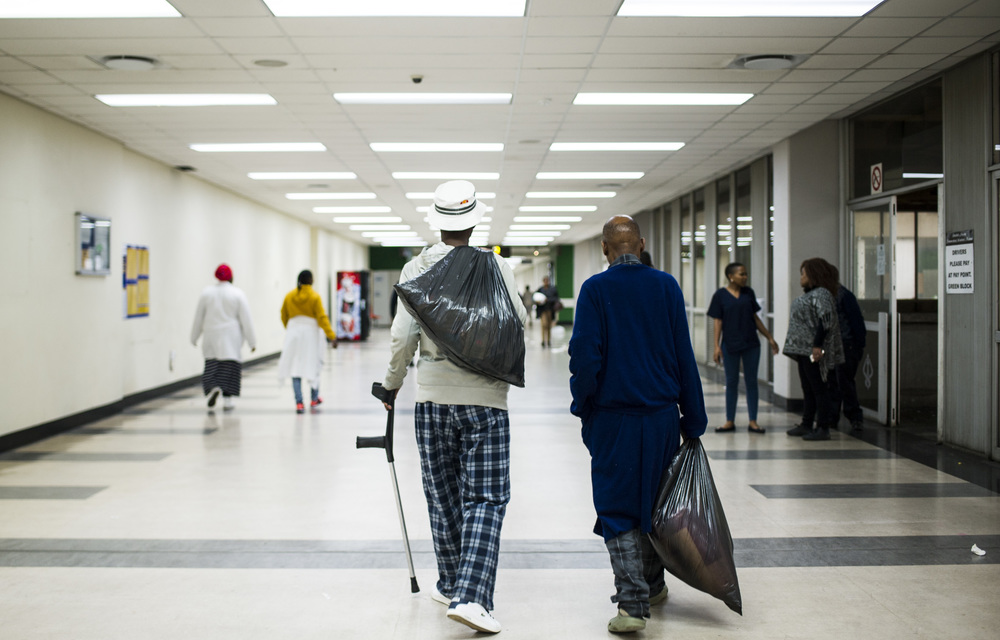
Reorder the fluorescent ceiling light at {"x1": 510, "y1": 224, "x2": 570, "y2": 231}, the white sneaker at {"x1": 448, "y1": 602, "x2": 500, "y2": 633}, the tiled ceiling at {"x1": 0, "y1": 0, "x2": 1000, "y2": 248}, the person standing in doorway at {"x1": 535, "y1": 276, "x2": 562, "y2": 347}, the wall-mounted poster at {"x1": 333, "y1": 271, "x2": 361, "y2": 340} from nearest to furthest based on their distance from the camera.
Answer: the white sneaker at {"x1": 448, "y1": 602, "x2": 500, "y2": 633}, the tiled ceiling at {"x1": 0, "y1": 0, "x2": 1000, "y2": 248}, the person standing in doorway at {"x1": 535, "y1": 276, "x2": 562, "y2": 347}, the fluorescent ceiling light at {"x1": 510, "y1": 224, "x2": 570, "y2": 231}, the wall-mounted poster at {"x1": 333, "y1": 271, "x2": 361, "y2": 340}

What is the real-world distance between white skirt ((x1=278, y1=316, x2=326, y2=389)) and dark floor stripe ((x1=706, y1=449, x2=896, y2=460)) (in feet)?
14.2

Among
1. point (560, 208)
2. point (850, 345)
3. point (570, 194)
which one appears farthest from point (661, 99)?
point (560, 208)

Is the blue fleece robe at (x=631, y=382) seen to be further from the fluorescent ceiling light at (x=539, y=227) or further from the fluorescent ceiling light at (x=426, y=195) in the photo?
the fluorescent ceiling light at (x=539, y=227)

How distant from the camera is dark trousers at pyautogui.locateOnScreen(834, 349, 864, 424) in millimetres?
7184

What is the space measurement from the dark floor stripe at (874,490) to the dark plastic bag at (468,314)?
2.72 m

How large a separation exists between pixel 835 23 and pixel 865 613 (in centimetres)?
362

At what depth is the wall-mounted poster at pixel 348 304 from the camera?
21188mm

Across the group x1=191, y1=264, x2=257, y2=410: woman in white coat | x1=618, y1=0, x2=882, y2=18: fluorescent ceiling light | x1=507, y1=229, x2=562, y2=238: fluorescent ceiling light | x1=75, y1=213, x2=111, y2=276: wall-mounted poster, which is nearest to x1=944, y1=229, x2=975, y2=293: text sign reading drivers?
x1=618, y1=0, x2=882, y2=18: fluorescent ceiling light

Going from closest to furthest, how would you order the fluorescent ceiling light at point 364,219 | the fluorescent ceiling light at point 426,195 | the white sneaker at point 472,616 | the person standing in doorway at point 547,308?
the white sneaker at point 472,616 → the fluorescent ceiling light at point 426,195 → the fluorescent ceiling light at point 364,219 → the person standing in doorway at point 547,308

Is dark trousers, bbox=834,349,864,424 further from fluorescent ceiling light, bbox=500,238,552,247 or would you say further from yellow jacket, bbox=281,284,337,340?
Result: fluorescent ceiling light, bbox=500,238,552,247

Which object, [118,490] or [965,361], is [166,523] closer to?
[118,490]

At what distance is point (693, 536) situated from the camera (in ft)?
9.64

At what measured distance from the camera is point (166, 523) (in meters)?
4.46

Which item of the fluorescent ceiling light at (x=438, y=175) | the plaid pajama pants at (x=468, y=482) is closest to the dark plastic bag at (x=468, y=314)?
the plaid pajama pants at (x=468, y=482)
